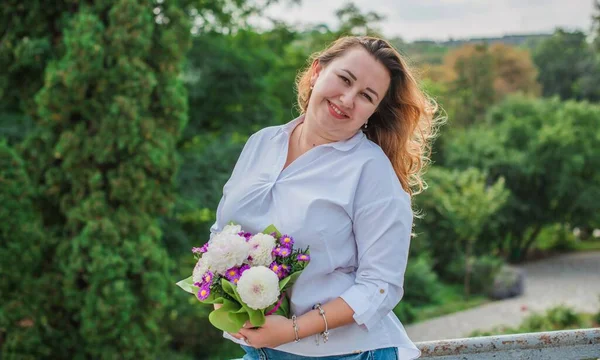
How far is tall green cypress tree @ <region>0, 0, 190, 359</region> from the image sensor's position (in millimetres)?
7844

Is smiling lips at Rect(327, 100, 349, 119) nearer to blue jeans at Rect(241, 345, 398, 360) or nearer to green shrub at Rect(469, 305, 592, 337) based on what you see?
blue jeans at Rect(241, 345, 398, 360)

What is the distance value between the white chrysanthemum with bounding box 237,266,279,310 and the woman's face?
0.45 m

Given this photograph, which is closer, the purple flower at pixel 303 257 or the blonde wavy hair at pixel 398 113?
the purple flower at pixel 303 257

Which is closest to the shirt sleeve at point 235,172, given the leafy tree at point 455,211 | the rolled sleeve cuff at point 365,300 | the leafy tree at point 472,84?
the rolled sleeve cuff at point 365,300

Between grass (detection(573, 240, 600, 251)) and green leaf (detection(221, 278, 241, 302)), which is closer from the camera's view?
green leaf (detection(221, 278, 241, 302))

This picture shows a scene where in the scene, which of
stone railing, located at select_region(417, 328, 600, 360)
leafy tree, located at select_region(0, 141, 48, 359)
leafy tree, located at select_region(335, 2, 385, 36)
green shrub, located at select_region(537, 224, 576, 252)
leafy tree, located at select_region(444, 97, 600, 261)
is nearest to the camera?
stone railing, located at select_region(417, 328, 600, 360)

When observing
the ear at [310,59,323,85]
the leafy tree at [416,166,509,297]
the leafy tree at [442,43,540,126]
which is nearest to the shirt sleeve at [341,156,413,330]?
the ear at [310,59,323,85]

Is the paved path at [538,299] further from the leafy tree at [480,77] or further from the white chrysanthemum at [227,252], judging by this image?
the white chrysanthemum at [227,252]

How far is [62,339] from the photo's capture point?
8.30 metres

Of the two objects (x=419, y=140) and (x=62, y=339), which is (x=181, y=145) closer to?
(x=62, y=339)

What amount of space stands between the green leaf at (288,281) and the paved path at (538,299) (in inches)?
508

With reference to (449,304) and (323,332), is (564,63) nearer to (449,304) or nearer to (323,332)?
(449,304)

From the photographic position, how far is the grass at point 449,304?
17609 millimetres

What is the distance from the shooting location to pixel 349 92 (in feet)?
5.89
